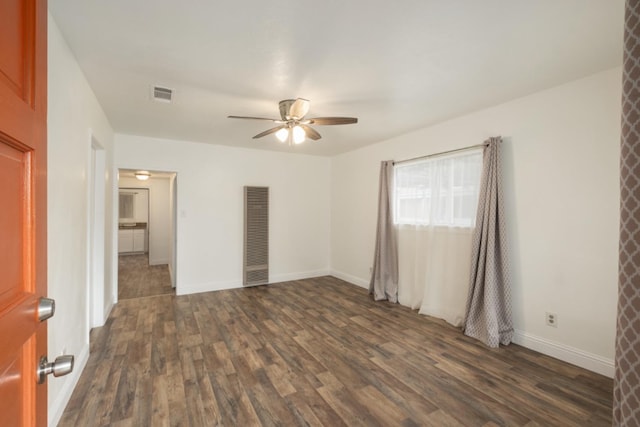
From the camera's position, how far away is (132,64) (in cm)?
220

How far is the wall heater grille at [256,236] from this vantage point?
4.89 m

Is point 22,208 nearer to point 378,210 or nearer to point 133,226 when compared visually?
point 378,210

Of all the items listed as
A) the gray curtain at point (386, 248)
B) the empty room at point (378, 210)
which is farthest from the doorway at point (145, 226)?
the gray curtain at point (386, 248)

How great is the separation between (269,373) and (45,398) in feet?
5.71

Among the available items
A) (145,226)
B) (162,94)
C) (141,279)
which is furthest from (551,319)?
(145,226)

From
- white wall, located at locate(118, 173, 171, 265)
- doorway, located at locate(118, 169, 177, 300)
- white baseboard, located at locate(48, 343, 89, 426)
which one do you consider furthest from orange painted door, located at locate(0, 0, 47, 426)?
white wall, located at locate(118, 173, 171, 265)

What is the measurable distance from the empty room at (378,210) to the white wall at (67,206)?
0.09 feet

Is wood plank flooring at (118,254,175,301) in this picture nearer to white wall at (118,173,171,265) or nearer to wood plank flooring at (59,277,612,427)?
white wall at (118,173,171,265)

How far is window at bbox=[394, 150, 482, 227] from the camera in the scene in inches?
128

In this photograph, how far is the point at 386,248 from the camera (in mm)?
4309

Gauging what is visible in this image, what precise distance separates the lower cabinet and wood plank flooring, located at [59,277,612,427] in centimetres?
538

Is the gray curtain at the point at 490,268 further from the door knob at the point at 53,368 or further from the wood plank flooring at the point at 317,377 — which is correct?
the door knob at the point at 53,368

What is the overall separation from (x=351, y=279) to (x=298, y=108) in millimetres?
3559

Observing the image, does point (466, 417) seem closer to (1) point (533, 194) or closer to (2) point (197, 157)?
(1) point (533, 194)
